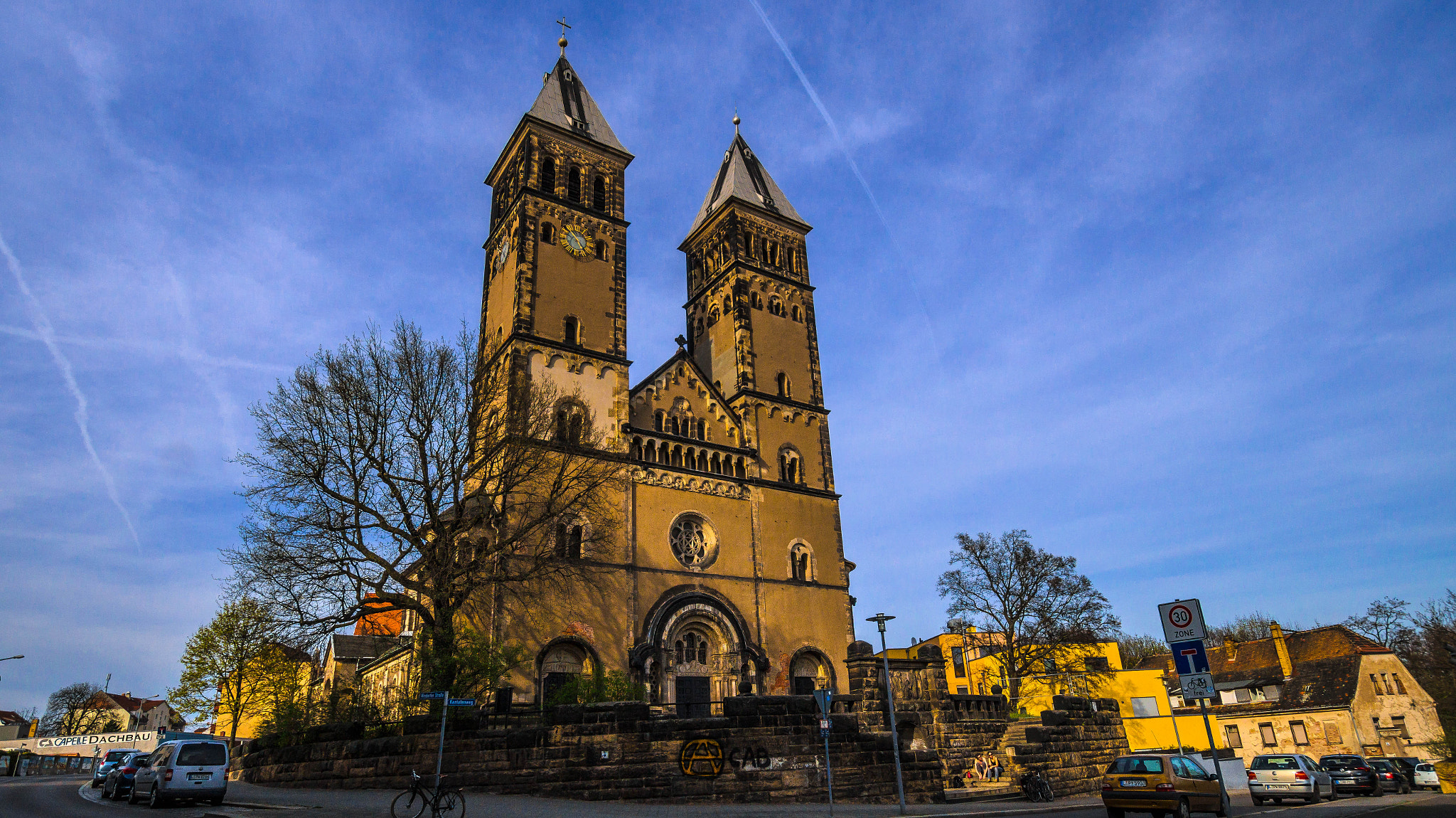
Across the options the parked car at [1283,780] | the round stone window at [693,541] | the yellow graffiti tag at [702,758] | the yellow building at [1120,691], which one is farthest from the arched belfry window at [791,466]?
the parked car at [1283,780]

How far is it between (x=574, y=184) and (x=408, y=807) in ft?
94.4

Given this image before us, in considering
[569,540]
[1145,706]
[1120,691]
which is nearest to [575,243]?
[569,540]

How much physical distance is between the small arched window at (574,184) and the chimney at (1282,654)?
140 feet

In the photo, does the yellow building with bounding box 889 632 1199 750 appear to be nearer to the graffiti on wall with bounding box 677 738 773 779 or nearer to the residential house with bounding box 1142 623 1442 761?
the residential house with bounding box 1142 623 1442 761

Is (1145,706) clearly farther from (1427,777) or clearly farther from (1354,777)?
(1354,777)

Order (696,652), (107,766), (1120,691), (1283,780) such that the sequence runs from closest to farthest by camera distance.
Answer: (1283,780) → (107,766) → (696,652) → (1120,691)

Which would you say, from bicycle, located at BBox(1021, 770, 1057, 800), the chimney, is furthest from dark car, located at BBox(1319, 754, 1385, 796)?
the chimney

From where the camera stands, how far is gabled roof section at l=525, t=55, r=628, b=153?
124 feet

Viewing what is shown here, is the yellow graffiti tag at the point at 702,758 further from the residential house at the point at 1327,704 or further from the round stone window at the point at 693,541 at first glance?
the residential house at the point at 1327,704

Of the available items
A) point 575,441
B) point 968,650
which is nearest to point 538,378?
point 575,441

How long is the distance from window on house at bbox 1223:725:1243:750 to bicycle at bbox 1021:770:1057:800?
82.4ft

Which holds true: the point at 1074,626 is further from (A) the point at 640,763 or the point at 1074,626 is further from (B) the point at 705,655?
(A) the point at 640,763

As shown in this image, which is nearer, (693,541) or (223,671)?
(693,541)

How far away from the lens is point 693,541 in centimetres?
3259
